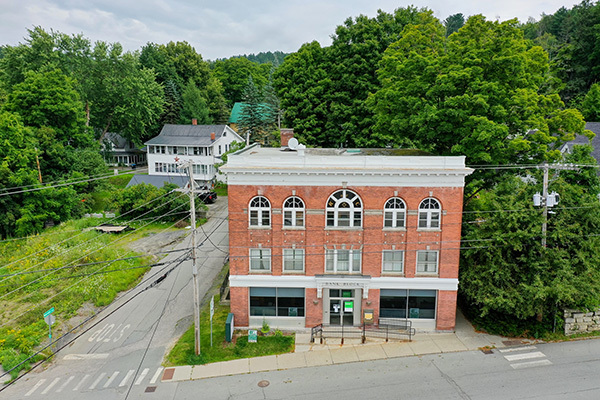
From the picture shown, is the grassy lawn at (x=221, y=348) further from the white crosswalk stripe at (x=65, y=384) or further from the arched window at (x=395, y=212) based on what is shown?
the arched window at (x=395, y=212)

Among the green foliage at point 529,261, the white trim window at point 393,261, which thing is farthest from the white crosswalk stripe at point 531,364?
the white trim window at point 393,261

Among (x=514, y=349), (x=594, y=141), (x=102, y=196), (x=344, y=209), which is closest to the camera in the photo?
(x=514, y=349)

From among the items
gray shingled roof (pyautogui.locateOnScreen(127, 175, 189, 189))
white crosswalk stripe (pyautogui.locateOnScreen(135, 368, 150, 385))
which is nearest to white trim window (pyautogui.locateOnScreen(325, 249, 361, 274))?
white crosswalk stripe (pyautogui.locateOnScreen(135, 368, 150, 385))

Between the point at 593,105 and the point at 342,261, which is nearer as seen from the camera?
the point at 342,261

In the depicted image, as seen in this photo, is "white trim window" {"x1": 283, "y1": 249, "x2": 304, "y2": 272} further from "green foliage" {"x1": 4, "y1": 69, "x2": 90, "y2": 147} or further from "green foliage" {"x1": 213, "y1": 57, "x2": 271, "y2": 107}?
"green foliage" {"x1": 213, "y1": 57, "x2": 271, "y2": 107}

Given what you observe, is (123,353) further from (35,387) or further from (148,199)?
(148,199)

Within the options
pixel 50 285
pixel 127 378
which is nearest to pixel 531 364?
pixel 127 378

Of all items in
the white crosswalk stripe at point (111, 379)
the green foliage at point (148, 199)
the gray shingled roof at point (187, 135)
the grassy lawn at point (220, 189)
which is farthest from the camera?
the gray shingled roof at point (187, 135)
